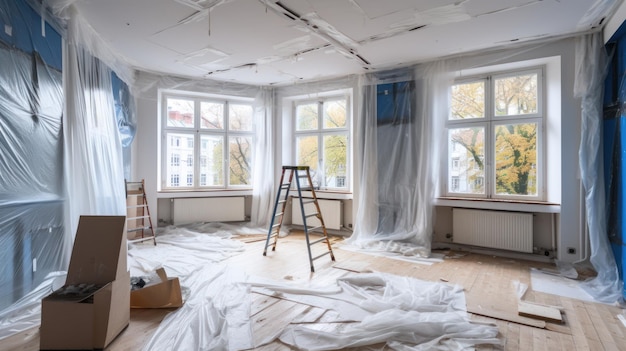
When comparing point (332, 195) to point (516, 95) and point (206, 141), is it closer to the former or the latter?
point (206, 141)

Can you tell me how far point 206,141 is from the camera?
5426mm

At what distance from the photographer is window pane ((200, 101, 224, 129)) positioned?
541 centimetres

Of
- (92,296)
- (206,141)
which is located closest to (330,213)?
(206,141)

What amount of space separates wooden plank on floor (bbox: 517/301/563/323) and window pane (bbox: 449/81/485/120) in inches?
100

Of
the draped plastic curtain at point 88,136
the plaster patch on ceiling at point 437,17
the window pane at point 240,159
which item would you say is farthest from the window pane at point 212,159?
the plaster patch on ceiling at point 437,17

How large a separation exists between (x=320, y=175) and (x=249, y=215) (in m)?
1.48

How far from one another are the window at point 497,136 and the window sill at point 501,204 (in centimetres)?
27

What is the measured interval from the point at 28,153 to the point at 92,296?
1285 millimetres

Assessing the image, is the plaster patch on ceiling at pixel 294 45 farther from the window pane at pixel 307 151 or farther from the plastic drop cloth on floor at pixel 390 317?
the plastic drop cloth on floor at pixel 390 317

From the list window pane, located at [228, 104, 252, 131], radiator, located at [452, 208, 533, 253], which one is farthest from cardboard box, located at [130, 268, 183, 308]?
window pane, located at [228, 104, 252, 131]

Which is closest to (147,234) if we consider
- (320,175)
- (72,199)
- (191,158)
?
(191,158)

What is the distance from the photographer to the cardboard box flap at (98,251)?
75.7 inches

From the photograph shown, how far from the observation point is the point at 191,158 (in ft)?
17.5

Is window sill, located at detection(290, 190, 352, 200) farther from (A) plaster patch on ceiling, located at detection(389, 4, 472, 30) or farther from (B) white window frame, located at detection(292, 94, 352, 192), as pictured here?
(A) plaster patch on ceiling, located at detection(389, 4, 472, 30)
